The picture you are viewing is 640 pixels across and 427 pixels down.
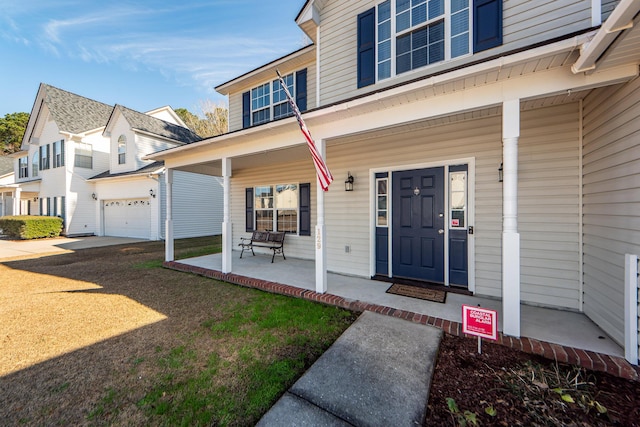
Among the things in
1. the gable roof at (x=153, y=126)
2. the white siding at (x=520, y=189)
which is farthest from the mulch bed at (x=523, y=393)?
the gable roof at (x=153, y=126)

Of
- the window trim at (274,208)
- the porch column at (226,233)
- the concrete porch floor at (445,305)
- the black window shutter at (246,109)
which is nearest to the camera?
the concrete porch floor at (445,305)

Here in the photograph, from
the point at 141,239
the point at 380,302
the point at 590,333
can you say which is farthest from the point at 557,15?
the point at 141,239

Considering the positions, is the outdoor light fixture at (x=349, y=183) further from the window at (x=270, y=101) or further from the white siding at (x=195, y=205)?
the white siding at (x=195, y=205)

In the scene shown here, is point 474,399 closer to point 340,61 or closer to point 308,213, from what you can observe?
point 308,213

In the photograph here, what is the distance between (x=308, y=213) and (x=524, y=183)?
4540 millimetres

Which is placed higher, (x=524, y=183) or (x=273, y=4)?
(x=273, y=4)

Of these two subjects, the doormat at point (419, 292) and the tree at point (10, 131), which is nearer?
the doormat at point (419, 292)

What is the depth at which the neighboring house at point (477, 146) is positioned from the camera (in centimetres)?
263

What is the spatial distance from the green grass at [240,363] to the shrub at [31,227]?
612 inches

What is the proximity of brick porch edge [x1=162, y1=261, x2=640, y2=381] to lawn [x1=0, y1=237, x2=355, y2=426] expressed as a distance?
0.18m

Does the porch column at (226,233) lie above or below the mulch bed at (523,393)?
above

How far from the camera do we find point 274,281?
4.95 m

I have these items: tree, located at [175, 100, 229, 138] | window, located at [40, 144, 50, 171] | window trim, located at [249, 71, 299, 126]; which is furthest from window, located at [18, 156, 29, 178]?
window trim, located at [249, 71, 299, 126]

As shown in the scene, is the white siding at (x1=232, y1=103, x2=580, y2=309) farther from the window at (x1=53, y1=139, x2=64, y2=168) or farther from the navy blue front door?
the window at (x1=53, y1=139, x2=64, y2=168)
